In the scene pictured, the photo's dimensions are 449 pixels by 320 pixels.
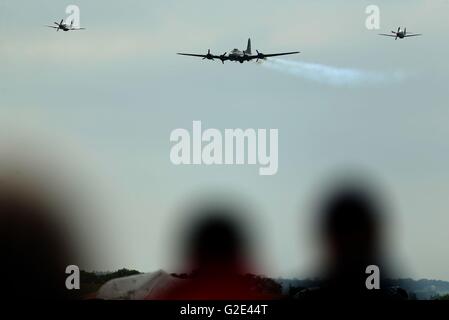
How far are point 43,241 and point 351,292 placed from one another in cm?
2395

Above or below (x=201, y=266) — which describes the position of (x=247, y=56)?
above

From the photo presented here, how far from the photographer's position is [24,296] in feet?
481
